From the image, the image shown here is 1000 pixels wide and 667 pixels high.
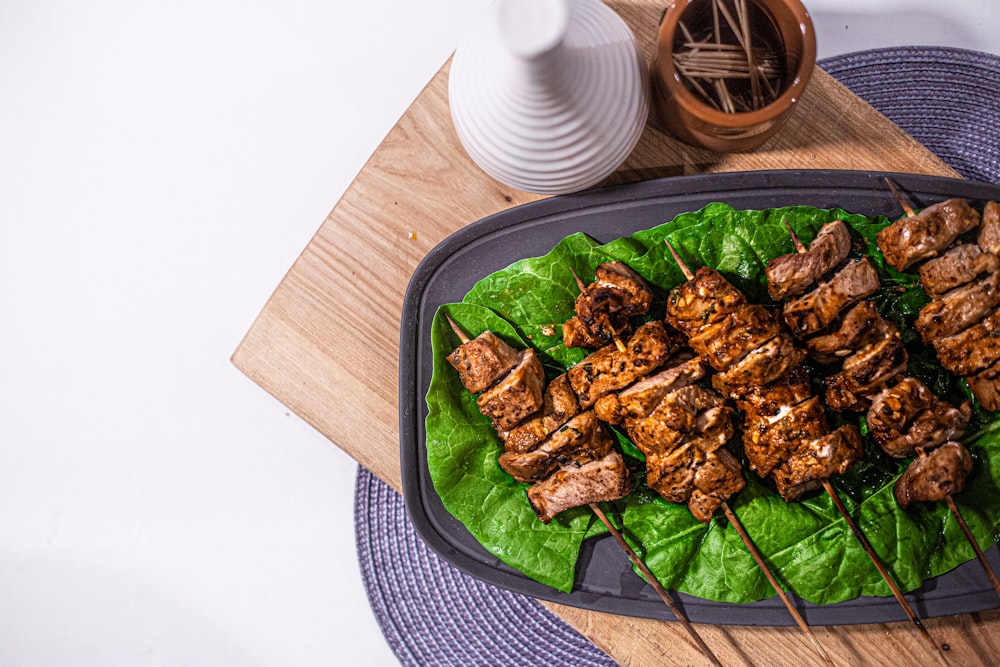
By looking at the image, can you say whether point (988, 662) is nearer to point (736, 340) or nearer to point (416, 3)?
point (736, 340)

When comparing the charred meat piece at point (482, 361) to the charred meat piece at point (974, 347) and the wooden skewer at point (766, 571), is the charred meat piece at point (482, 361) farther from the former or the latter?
the charred meat piece at point (974, 347)

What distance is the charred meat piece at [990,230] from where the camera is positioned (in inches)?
107

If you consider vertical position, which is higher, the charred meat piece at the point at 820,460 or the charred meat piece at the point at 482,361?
the charred meat piece at the point at 820,460

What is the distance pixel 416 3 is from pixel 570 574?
11.0 ft

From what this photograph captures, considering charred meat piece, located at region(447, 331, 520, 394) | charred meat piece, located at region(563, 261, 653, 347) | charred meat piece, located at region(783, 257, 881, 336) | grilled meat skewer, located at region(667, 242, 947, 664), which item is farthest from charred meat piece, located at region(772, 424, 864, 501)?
charred meat piece, located at region(447, 331, 520, 394)

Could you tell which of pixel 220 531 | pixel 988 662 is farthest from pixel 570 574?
pixel 220 531

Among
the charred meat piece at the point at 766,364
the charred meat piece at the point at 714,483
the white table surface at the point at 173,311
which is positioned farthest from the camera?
the white table surface at the point at 173,311

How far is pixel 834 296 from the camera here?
2.68 metres

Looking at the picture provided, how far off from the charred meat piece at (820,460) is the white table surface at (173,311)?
249cm

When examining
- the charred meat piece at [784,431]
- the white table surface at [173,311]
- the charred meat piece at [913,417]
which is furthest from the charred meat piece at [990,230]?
the white table surface at [173,311]

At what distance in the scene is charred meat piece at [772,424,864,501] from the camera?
2.71m

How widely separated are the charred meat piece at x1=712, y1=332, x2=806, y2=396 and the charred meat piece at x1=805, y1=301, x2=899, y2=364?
10 centimetres

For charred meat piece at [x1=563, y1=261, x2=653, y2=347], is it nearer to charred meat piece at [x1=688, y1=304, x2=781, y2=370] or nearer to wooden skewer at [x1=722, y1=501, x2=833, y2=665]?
charred meat piece at [x1=688, y1=304, x2=781, y2=370]

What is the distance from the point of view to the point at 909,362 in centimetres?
294
